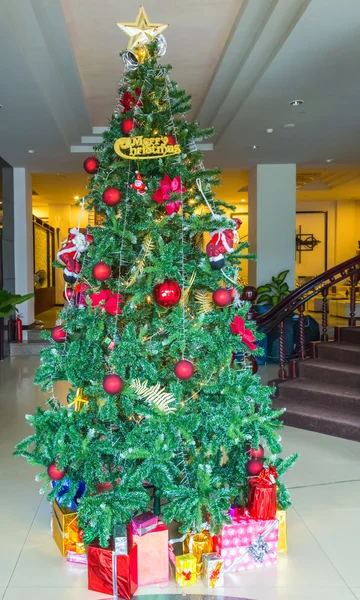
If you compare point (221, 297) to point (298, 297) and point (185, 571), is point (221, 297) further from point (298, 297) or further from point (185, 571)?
point (298, 297)

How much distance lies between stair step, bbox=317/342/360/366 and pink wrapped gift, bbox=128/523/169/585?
3.35 m

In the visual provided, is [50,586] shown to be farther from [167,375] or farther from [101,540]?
[167,375]

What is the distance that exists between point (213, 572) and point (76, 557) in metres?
0.64

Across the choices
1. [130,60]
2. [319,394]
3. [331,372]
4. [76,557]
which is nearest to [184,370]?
[76,557]

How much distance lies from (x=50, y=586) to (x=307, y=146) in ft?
22.7

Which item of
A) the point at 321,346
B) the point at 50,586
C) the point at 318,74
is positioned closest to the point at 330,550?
the point at 50,586

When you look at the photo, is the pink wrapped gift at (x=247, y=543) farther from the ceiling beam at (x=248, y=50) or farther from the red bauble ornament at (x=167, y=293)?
the ceiling beam at (x=248, y=50)

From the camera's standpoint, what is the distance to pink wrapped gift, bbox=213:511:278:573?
2.20 meters

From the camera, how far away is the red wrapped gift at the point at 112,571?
1.99 metres

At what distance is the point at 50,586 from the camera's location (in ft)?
6.82

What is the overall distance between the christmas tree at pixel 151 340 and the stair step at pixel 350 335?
3023mm

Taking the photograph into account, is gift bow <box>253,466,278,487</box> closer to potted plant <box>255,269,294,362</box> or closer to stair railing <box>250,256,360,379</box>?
stair railing <box>250,256,360,379</box>

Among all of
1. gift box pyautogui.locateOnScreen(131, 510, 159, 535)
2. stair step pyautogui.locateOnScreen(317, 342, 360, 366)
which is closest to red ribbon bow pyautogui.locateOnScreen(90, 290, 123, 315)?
gift box pyautogui.locateOnScreen(131, 510, 159, 535)

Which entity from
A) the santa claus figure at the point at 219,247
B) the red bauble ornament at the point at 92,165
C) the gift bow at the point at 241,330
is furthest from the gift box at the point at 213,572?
the red bauble ornament at the point at 92,165
